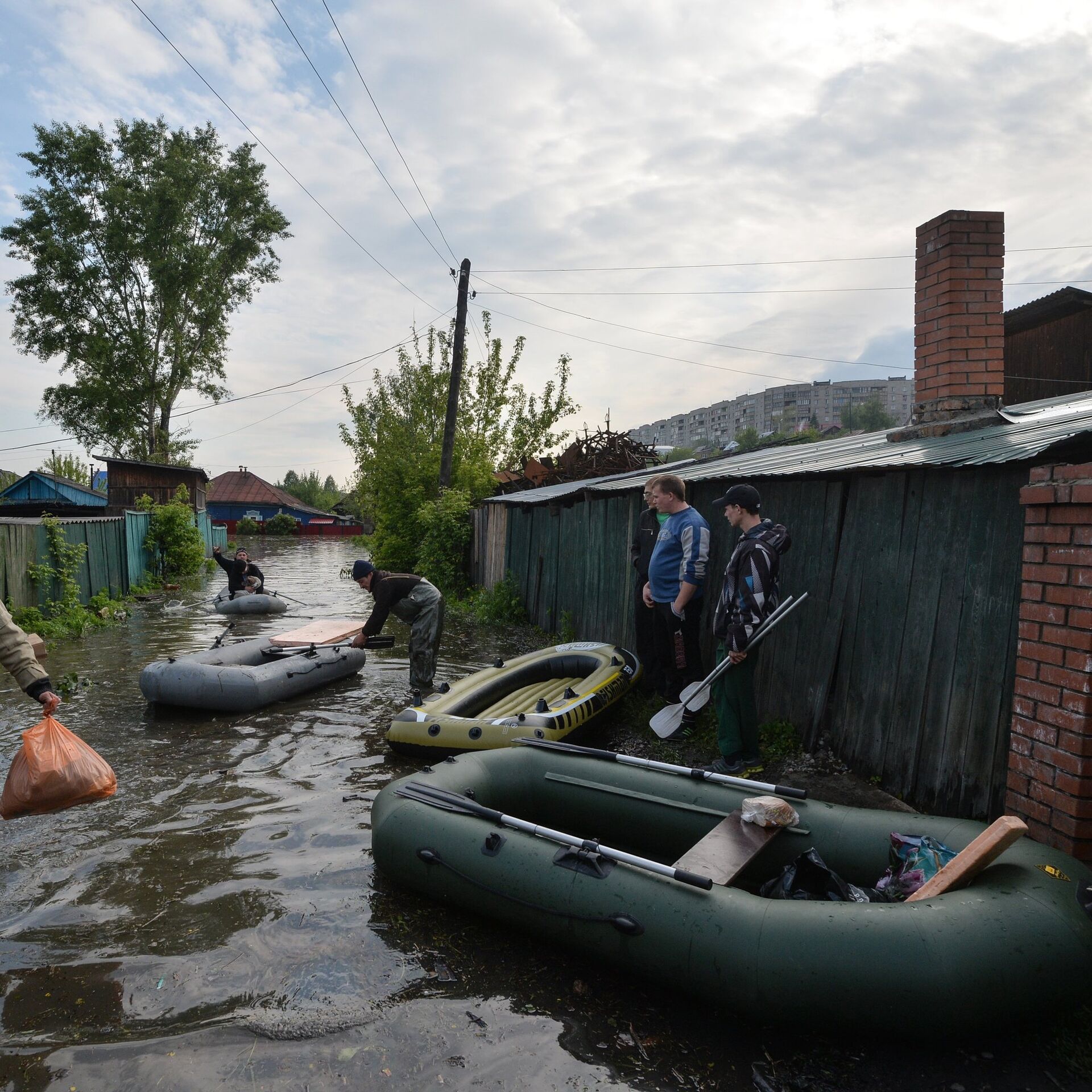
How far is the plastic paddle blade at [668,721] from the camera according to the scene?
5.73 metres

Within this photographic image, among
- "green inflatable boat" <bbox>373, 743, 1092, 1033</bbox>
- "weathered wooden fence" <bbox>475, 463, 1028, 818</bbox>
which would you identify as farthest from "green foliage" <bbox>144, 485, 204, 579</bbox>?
"green inflatable boat" <bbox>373, 743, 1092, 1033</bbox>

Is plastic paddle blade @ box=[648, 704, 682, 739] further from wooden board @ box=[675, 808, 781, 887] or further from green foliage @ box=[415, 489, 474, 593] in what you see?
green foliage @ box=[415, 489, 474, 593]

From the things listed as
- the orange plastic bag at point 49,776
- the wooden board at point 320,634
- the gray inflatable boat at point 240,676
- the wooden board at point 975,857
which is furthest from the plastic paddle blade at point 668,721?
the wooden board at point 320,634

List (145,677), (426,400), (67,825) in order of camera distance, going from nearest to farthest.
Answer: (67,825) < (145,677) < (426,400)

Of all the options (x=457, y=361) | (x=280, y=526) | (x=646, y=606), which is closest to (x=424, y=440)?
(x=457, y=361)

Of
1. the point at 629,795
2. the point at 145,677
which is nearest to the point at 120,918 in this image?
the point at 629,795

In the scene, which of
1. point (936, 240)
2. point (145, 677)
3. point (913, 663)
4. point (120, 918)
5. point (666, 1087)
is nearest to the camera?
point (666, 1087)

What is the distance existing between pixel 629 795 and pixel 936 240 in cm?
470

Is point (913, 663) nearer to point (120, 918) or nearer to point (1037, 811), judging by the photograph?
point (1037, 811)

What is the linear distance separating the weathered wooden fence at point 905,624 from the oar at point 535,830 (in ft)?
5.47

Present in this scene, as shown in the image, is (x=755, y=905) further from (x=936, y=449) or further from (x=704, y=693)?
(x=936, y=449)

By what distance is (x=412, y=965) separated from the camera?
11.0 feet

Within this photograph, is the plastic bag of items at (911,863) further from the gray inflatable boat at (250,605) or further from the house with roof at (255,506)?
the house with roof at (255,506)

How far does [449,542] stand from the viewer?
1708 centimetres
